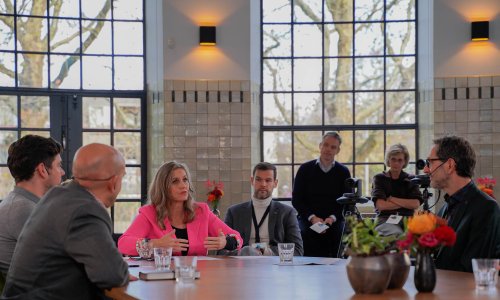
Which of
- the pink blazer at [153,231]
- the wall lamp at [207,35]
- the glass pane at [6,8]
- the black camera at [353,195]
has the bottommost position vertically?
the pink blazer at [153,231]

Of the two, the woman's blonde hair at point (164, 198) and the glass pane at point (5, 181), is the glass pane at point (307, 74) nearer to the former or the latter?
the glass pane at point (5, 181)

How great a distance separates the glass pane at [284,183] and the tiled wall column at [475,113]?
1.57 metres

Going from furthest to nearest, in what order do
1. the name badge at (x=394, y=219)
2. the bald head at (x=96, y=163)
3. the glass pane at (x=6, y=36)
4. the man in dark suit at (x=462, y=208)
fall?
the glass pane at (x=6, y=36), the name badge at (x=394, y=219), the man in dark suit at (x=462, y=208), the bald head at (x=96, y=163)

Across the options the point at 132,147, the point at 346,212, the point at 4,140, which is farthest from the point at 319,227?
the point at 4,140

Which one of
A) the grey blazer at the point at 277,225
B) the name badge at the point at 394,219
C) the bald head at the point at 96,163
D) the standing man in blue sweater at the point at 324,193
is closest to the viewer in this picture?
the bald head at the point at 96,163

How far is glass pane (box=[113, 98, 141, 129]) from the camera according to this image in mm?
8977

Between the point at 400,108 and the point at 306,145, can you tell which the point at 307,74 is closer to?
the point at 306,145

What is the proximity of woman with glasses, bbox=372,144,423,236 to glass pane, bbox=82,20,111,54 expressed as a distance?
10.8 ft

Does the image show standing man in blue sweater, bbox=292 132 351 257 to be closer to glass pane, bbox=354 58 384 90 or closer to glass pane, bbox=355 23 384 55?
glass pane, bbox=354 58 384 90

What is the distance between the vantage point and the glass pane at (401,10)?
9.14 m

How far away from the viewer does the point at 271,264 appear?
4633 mm

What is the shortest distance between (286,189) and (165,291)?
18.2 ft

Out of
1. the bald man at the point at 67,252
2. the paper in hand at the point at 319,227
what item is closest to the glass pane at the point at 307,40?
the paper in hand at the point at 319,227

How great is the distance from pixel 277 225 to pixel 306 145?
3055mm
